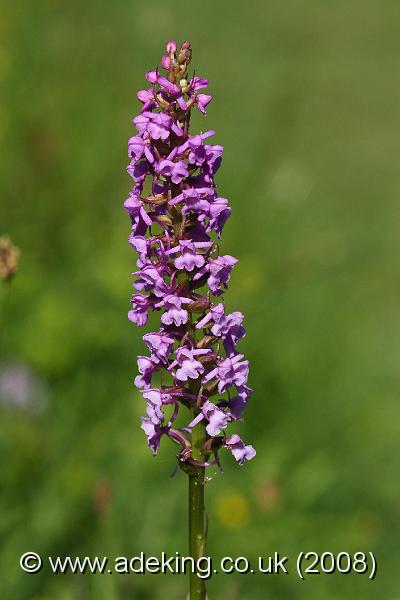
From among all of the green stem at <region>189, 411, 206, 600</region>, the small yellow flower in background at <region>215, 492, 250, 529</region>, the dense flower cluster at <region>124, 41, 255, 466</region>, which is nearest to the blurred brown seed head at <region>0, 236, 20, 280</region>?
the dense flower cluster at <region>124, 41, 255, 466</region>

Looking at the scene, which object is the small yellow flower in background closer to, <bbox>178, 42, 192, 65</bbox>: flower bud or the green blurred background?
the green blurred background

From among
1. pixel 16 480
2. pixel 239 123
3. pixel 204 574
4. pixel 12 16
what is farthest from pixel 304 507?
pixel 12 16

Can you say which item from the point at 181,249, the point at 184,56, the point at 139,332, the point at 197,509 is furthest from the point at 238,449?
the point at 139,332

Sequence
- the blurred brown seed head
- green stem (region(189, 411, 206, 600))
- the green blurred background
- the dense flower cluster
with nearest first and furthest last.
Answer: the dense flower cluster < green stem (region(189, 411, 206, 600)) < the blurred brown seed head < the green blurred background

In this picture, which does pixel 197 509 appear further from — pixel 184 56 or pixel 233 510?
pixel 233 510

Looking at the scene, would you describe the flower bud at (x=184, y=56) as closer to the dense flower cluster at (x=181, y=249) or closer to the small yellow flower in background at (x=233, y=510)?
the dense flower cluster at (x=181, y=249)

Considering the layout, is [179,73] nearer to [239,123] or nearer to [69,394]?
[69,394]
